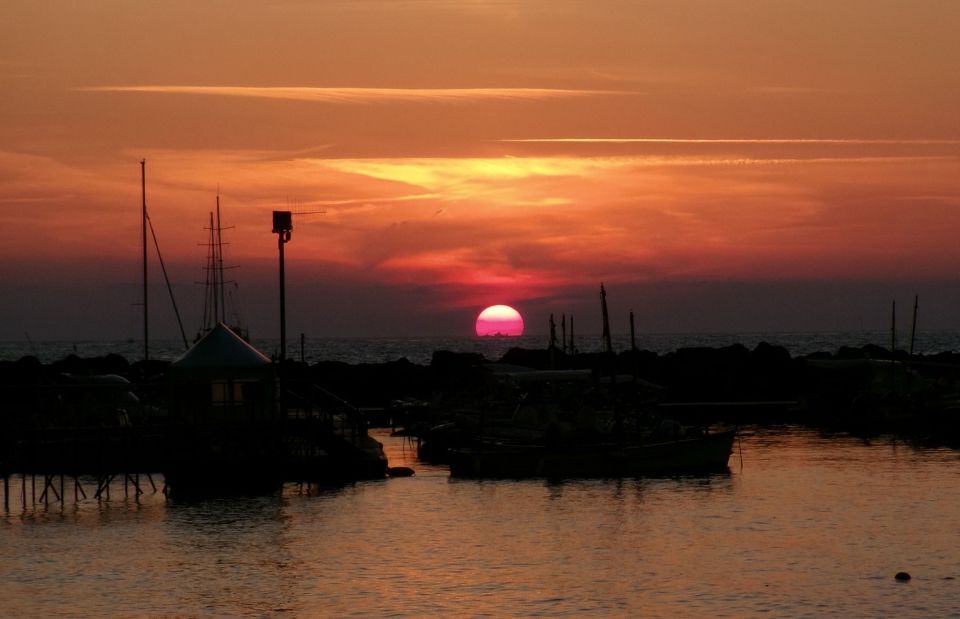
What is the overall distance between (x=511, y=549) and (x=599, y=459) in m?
18.7

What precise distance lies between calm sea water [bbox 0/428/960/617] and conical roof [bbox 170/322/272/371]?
19.5 feet

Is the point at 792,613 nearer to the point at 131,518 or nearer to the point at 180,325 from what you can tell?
the point at 131,518

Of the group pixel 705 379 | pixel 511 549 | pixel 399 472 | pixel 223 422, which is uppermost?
pixel 705 379

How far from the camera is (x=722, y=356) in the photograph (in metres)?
131

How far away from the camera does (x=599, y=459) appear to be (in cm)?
6256

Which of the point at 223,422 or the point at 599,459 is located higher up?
the point at 223,422

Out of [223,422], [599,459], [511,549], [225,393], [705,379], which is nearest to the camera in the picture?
[511,549]

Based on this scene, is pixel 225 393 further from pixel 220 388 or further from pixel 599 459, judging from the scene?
pixel 599 459

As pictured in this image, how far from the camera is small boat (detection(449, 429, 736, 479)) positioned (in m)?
62.4

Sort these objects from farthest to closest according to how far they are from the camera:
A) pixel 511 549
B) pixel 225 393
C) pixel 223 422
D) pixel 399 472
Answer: pixel 399 472, pixel 225 393, pixel 223 422, pixel 511 549

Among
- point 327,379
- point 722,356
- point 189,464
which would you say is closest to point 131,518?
point 189,464

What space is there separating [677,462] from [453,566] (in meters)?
23.9

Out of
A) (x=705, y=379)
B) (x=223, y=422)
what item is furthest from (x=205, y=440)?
(x=705, y=379)

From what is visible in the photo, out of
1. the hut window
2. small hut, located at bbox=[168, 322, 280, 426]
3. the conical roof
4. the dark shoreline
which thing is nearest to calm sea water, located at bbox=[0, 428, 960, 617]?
small hut, located at bbox=[168, 322, 280, 426]
